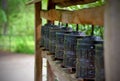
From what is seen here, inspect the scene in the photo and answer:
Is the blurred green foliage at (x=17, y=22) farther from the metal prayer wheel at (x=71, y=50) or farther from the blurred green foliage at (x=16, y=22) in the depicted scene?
the metal prayer wheel at (x=71, y=50)

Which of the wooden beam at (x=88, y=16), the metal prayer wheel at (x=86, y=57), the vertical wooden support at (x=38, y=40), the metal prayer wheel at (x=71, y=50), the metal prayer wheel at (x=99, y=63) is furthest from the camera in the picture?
the vertical wooden support at (x=38, y=40)

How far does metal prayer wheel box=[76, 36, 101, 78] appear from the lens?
141 cm

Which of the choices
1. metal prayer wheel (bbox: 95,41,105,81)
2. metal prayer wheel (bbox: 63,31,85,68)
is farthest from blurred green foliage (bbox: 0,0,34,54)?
metal prayer wheel (bbox: 95,41,105,81)

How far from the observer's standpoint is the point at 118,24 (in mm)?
801

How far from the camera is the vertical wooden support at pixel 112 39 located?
808mm

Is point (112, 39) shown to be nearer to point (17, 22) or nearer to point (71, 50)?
point (71, 50)

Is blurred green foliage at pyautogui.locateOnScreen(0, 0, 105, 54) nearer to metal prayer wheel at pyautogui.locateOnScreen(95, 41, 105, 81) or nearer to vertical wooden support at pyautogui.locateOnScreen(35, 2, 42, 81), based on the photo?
vertical wooden support at pyautogui.locateOnScreen(35, 2, 42, 81)

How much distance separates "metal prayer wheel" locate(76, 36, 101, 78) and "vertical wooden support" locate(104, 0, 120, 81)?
543 mm

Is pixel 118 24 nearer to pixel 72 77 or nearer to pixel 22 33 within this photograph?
pixel 72 77

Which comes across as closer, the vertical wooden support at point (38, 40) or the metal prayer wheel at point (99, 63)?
the metal prayer wheel at point (99, 63)

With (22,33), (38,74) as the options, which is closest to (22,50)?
(22,33)

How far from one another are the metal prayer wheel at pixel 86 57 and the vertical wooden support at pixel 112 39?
1.78 ft

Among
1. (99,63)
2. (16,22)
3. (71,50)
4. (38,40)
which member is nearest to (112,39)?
(99,63)

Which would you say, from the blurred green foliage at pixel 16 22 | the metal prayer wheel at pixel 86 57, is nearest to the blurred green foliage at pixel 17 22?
the blurred green foliage at pixel 16 22
